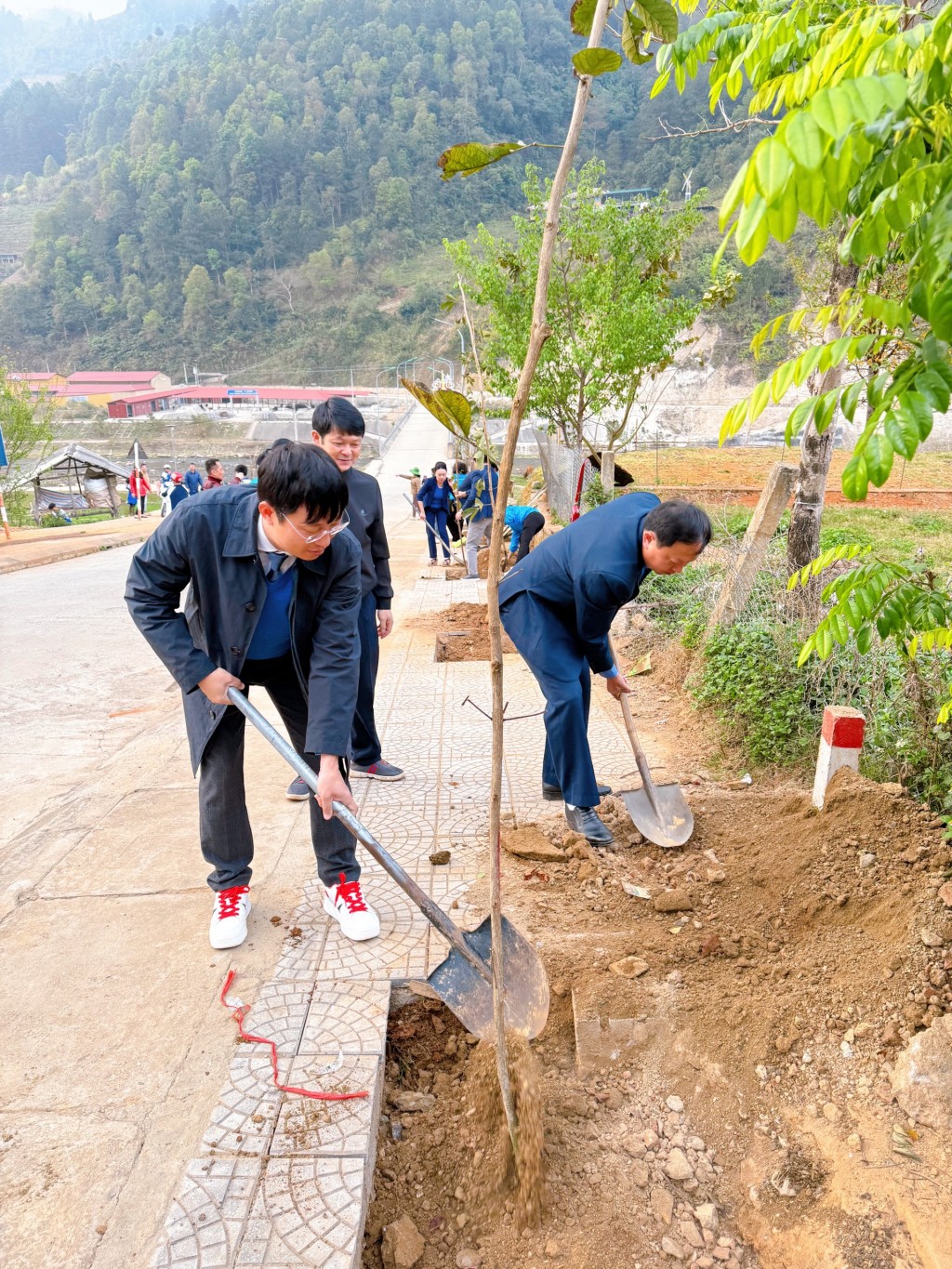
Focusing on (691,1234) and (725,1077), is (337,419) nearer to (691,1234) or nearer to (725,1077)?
(725,1077)

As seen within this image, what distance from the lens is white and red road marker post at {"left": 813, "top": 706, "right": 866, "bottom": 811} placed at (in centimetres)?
303

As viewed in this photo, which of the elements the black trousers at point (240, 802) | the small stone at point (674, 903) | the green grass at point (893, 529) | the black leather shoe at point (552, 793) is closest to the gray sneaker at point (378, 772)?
the black leather shoe at point (552, 793)

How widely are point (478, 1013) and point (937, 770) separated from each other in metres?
2.04

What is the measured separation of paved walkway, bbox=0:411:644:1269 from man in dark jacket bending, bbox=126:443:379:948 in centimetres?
25

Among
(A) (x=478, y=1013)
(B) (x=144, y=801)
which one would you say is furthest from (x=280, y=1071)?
(B) (x=144, y=801)

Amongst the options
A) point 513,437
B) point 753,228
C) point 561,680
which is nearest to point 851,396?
point 753,228

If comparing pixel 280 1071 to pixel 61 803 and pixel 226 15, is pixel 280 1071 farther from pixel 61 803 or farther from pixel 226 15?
pixel 226 15

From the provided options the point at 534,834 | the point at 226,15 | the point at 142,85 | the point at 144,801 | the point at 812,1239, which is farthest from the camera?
the point at 226,15

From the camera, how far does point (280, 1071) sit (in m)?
2.09

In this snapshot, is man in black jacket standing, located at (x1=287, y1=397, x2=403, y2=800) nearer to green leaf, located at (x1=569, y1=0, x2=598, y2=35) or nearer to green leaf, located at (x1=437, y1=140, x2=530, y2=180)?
green leaf, located at (x1=437, y1=140, x2=530, y2=180)

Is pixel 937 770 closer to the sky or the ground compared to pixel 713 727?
closer to the sky

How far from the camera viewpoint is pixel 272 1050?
215 cm

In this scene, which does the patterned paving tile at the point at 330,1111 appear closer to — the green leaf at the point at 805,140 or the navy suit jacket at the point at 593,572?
the navy suit jacket at the point at 593,572

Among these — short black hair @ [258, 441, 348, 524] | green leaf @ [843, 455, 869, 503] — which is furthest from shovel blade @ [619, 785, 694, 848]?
green leaf @ [843, 455, 869, 503]
